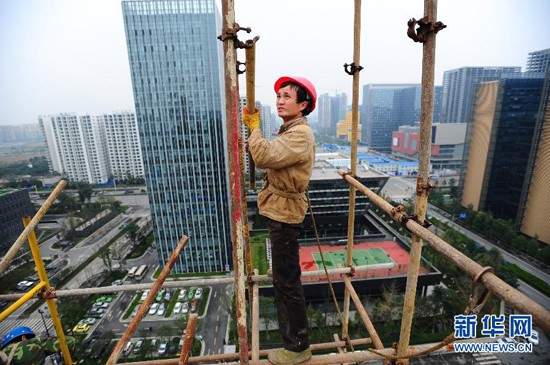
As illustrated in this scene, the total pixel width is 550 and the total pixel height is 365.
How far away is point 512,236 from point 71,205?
145ft

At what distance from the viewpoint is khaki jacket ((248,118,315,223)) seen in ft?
7.02

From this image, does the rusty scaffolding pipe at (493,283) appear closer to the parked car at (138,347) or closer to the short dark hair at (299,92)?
the short dark hair at (299,92)

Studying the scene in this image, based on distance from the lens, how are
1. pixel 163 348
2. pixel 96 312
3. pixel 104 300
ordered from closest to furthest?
pixel 163 348, pixel 96 312, pixel 104 300

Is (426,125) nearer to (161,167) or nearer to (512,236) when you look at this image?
(161,167)

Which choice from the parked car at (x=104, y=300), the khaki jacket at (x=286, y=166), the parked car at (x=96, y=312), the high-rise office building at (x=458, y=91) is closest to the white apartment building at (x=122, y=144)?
the parked car at (x=104, y=300)

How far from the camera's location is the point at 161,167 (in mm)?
A: 19922

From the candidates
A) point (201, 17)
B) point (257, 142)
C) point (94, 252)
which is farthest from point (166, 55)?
point (257, 142)

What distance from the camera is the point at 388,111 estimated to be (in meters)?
76.6

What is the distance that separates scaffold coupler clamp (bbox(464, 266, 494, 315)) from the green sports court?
56.7 feet

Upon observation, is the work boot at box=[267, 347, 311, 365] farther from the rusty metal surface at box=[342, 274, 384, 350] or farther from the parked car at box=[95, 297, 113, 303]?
the parked car at box=[95, 297, 113, 303]

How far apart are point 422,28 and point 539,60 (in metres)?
44.1

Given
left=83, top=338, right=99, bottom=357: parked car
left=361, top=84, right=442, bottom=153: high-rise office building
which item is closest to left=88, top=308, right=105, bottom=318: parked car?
left=83, top=338, right=99, bottom=357: parked car

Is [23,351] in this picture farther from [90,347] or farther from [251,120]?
[90,347]

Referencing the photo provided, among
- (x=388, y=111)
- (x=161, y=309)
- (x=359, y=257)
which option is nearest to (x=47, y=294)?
(x=161, y=309)
